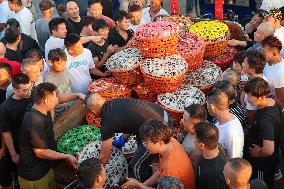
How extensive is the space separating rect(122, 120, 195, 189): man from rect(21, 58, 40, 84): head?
2096mm

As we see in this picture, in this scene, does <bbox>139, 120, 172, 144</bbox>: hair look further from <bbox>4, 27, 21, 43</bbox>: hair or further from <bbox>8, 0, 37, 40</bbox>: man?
<bbox>8, 0, 37, 40</bbox>: man

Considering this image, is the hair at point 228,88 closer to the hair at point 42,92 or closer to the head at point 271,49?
the head at point 271,49

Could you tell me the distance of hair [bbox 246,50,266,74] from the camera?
527cm

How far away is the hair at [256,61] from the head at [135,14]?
2863 mm

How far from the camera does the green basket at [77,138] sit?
521 centimetres

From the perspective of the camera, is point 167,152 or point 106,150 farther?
point 106,150

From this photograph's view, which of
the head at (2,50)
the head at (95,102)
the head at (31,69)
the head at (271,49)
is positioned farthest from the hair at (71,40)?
the head at (271,49)

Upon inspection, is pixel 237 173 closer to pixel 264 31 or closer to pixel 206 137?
pixel 206 137

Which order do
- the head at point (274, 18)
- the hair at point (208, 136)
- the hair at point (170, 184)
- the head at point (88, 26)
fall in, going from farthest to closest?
the head at point (88, 26), the head at point (274, 18), the hair at point (208, 136), the hair at point (170, 184)

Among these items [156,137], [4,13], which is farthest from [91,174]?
[4,13]

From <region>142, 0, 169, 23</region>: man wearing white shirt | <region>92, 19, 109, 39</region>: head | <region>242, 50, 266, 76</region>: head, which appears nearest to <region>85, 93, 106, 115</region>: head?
<region>242, 50, 266, 76</region>: head

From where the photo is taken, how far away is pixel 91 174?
12.8ft

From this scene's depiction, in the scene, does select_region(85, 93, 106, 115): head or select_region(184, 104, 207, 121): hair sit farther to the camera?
select_region(85, 93, 106, 115): head

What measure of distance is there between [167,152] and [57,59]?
7.76 feet
